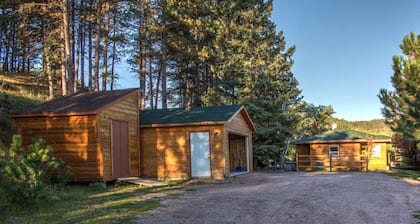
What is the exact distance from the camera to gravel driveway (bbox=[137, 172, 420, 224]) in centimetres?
693

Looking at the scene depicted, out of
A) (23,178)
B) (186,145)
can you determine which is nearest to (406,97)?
(186,145)

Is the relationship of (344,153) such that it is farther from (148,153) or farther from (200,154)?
(148,153)

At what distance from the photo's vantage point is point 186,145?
15.2 meters

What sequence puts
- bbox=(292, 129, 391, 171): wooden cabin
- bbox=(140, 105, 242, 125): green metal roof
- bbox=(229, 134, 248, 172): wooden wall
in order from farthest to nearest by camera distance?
bbox=(292, 129, 391, 171): wooden cabin, bbox=(229, 134, 248, 172): wooden wall, bbox=(140, 105, 242, 125): green metal roof

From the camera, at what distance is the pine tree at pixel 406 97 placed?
53.7 ft

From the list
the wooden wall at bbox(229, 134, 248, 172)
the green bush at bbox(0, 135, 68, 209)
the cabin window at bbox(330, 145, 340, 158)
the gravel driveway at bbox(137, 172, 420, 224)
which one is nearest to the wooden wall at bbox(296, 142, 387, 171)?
the cabin window at bbox(330, 145, 340, 158)

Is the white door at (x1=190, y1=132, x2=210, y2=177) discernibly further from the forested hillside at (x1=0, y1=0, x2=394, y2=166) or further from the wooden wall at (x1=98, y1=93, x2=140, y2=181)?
the forested hillside at (x1=0, y1=0, x2=394, y2=166)

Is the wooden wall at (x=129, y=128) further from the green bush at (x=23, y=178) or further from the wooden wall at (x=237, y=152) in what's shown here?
the wooden wall at (x=237, y=152)

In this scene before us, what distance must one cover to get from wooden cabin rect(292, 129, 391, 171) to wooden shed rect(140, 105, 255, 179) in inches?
369

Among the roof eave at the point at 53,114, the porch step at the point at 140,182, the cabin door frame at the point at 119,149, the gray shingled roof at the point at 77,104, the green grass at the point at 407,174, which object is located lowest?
the green grass at the point at 407,174

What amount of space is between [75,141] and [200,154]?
4.77m

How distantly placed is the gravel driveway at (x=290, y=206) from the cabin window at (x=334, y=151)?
12.0 metres

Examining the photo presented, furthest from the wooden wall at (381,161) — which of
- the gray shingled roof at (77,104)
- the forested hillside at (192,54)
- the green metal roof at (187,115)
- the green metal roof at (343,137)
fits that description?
the gray shingled roof at (77,104)

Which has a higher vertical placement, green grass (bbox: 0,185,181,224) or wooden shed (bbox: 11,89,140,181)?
wooden shed (bbox: 11,89,140,181)
